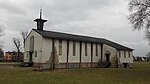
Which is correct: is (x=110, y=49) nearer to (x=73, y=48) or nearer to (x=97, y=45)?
(x=97, y=45)

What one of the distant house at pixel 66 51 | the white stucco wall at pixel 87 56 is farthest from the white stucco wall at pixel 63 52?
the white stucco wall at pixel 87 56

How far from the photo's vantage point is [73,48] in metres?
51.4

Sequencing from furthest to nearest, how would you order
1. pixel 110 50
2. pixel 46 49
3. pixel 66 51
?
pixel 110 50 → pixel 66 51 → pixel 46 49

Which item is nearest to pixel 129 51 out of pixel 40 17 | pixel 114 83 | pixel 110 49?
pixel 110 49

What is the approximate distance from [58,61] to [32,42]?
639 cm

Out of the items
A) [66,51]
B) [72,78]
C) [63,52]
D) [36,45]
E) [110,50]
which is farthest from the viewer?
[110,50]

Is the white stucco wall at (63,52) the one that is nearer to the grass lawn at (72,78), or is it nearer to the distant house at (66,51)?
the distant house at (66,51)

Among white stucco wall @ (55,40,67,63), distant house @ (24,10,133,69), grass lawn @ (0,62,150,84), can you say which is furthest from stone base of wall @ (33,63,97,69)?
grass lawn @ (0,62,150,84)

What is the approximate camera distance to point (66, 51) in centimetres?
4975

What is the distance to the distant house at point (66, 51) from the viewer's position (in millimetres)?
46781

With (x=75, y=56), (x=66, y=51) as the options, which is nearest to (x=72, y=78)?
(x=66, y=51)

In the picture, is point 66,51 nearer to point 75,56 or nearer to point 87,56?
point 75,56

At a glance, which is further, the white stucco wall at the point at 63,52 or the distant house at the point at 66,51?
the white stucco wall at the point at 63,52

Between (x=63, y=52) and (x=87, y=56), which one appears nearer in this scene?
(x=63, y=52)
